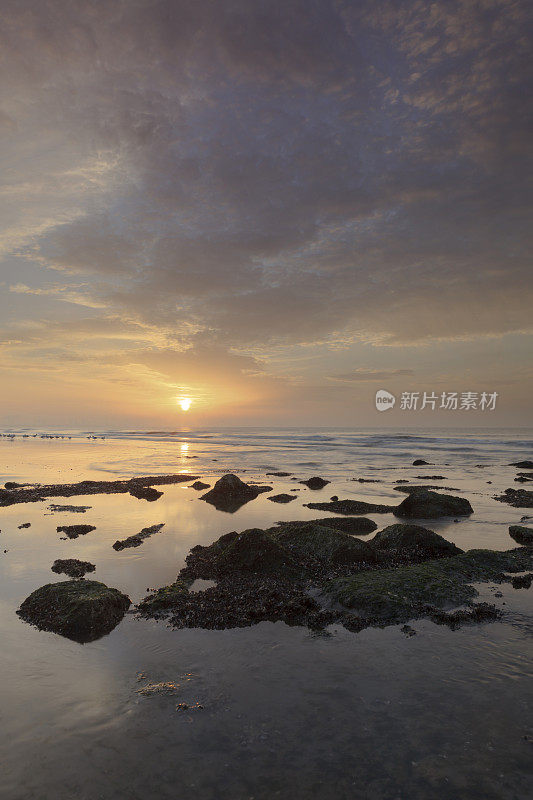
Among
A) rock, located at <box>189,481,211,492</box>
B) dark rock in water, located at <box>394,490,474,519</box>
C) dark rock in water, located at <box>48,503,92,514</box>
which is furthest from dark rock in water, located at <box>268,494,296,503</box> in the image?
dark rock in water, located at <box>48,503,92,514</box>

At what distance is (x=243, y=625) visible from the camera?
12.1 meters

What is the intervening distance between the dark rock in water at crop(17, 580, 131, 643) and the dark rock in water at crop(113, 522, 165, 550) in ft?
19.6

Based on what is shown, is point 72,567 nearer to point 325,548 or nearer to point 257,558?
point 257,558

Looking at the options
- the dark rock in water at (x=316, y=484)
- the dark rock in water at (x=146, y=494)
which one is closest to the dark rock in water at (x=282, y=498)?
the dark rock in water at (x=316, y=484)

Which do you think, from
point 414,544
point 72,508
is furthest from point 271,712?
point 72,508

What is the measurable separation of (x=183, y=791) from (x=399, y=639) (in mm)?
6683

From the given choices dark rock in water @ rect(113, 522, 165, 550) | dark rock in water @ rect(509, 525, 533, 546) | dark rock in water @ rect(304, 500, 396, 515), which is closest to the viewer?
dark rock in water @ rect(113, 522, 165, 550)

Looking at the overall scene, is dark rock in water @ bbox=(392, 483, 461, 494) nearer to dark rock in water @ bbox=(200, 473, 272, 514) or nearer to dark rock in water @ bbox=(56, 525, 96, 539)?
dark rock in water @ bbox=(200, 473, 272, 514)

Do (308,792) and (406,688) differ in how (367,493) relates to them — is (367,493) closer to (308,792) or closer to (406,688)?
(406,688)

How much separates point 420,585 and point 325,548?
15.5 feet

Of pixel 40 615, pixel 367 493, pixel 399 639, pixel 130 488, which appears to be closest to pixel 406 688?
pixel 399 639

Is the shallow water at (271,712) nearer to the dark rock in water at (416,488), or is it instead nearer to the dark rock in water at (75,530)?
the dark rock in water at (75,530)

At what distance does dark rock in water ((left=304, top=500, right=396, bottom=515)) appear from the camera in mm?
28641

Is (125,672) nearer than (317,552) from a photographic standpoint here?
Yes
